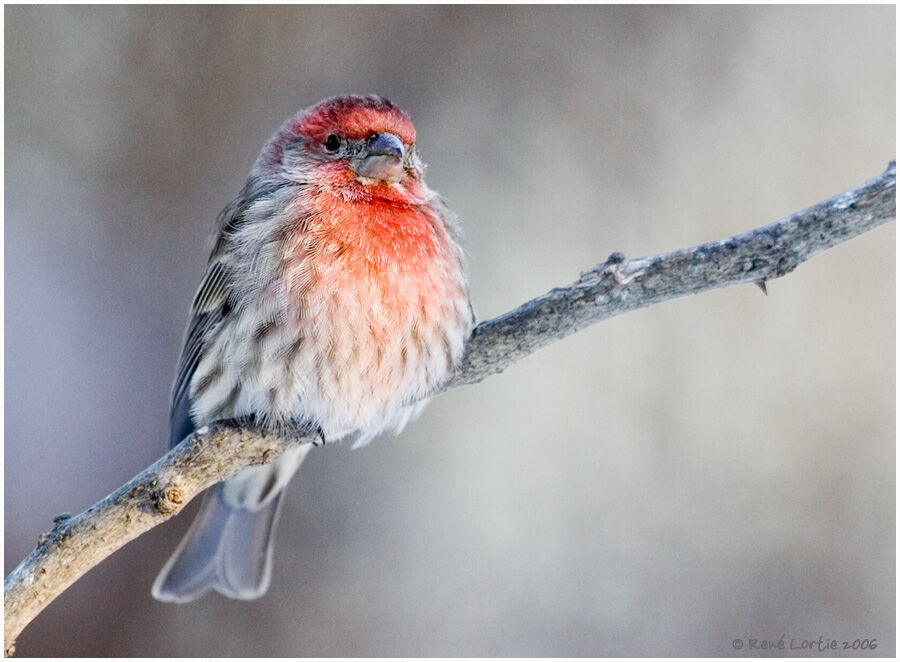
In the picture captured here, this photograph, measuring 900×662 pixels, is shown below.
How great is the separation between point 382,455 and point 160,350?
1.05 metres

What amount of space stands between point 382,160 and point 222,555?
159 cm

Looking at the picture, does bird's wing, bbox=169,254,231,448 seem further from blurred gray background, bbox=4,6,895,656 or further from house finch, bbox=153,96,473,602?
blurred gray background, bbox=4,6,895,656

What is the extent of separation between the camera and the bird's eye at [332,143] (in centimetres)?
299

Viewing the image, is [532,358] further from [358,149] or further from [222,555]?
[222,555]

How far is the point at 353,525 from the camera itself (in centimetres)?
394

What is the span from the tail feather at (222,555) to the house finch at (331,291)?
0.48m

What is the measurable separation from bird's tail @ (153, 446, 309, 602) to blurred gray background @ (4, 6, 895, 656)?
38 centimetres

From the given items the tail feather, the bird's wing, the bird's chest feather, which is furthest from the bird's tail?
the bird's chest feather

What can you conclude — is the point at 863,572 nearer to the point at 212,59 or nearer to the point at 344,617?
the point at 344,617

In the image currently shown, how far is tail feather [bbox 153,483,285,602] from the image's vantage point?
3.36m

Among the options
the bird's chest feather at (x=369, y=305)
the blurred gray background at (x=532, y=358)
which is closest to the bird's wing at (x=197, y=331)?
the bird's chest feather at (x=369, y=305)

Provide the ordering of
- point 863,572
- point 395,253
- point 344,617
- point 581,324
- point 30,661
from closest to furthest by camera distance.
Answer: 1. point 581,324
2. point 395,253
3. point 30,661
4. point 863,572
5. point 344,617

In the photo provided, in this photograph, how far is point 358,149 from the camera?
9.71 feet

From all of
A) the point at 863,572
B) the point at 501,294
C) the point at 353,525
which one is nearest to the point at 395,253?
the point at 501,294
